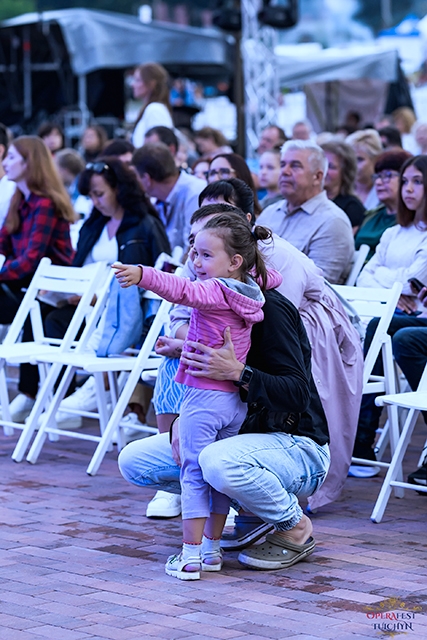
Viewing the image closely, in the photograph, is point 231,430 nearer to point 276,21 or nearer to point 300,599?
point 300,599

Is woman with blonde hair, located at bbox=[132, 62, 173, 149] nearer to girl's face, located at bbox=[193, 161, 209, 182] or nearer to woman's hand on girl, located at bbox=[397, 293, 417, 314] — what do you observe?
girl's face, located at bbox=[193, 161, 209, 182]

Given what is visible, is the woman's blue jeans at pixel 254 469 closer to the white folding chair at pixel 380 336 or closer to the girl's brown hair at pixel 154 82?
the white folding chair at pixel 380 336

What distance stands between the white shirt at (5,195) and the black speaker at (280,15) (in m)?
7.16

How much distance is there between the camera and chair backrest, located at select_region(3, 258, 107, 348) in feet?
22.0

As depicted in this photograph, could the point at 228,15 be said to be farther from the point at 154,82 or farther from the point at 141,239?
the point at 141,239

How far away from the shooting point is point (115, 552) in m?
4.59

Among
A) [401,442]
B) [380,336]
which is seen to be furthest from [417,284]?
[401,442]

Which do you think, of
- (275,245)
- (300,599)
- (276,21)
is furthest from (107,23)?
(300,599)

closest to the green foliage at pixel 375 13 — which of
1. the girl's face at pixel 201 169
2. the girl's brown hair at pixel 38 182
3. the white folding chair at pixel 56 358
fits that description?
the girl's face at pixel 201 169

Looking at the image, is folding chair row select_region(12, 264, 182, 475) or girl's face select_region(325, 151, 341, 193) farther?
girl's face select_region(325, 151, 341, 193)

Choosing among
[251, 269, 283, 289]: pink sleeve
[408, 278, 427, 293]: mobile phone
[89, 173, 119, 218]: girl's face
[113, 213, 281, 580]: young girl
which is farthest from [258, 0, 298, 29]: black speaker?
[113, 213, 281, 580]: young girl

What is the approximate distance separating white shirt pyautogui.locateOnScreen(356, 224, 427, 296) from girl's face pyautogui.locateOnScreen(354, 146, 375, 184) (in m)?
2.76

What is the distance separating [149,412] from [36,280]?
3.95 feet

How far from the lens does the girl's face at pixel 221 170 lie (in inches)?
261
